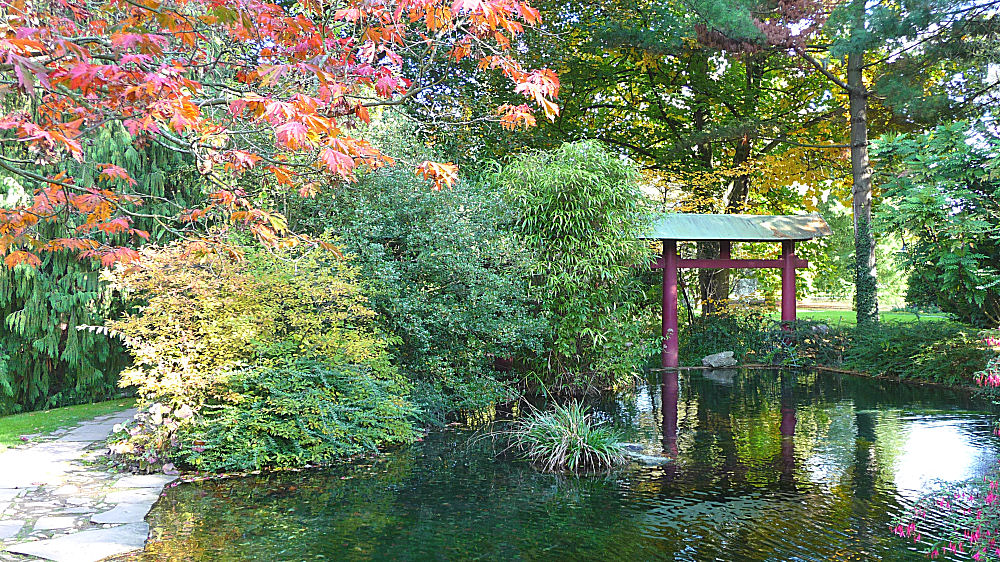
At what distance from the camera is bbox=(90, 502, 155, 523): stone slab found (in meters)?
4.55

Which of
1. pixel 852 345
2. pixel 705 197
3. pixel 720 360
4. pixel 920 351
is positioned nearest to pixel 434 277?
pixel 720 360

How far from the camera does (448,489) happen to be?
5.54m

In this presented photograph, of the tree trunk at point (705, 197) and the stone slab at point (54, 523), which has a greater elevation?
the tree trunk at point (705, 197)

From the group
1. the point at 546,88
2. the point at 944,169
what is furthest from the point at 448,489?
the point at 944,169

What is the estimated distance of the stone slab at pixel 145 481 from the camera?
541cm

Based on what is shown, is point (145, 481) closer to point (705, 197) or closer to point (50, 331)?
point (50, 331)

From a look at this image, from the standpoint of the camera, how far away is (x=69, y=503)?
191 inches

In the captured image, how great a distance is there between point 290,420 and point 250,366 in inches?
22.2

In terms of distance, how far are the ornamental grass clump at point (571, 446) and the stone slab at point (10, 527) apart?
3665mm

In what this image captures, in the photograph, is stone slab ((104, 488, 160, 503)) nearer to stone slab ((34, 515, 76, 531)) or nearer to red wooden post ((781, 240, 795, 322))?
stone slab ((34, 515, 76, 531))

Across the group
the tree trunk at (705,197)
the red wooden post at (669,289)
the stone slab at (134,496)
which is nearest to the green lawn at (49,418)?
the stone slab at (134,496)

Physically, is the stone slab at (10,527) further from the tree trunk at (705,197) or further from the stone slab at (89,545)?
the tree trunk at (705,197)

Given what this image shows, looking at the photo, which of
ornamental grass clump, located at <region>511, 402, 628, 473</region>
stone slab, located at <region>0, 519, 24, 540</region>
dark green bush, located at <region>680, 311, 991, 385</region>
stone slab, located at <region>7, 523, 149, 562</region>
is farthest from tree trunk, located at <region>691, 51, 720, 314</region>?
stone slab, located at <region>0, 519, 24, 540</region>

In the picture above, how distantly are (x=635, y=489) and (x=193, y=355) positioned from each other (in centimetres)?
362
